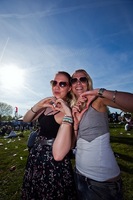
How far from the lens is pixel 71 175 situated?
7.18ft

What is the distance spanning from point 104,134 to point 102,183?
60 cm

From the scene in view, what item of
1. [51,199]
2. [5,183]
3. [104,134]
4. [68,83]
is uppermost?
[68,83]

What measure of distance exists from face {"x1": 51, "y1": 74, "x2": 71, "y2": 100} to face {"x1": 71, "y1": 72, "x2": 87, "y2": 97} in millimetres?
145

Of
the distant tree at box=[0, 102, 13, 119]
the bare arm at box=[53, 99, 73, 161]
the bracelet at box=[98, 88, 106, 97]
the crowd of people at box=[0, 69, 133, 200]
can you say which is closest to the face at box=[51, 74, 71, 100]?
the crowd of people at box=[0, 69, 133, 200]

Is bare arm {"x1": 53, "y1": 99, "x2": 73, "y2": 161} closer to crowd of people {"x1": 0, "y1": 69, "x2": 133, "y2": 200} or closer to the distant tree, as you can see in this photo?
crowd of people {"x1": 0, "y1": 69, "x2": 133, "y2": 200}

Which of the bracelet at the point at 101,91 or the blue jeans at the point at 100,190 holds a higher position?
the bracelet at the point at 101,91

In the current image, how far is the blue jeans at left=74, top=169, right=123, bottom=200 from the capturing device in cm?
180

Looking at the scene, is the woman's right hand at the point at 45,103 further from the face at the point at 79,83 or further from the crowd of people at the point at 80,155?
the face at the point at 79,83

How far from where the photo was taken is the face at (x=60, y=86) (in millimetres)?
2691

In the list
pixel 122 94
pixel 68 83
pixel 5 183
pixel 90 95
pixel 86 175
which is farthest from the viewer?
pixel 5 183

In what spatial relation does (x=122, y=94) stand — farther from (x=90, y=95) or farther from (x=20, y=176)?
(x=20, y=176)

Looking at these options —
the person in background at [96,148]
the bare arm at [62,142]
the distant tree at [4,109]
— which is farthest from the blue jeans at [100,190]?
the distant tree at [4,109]

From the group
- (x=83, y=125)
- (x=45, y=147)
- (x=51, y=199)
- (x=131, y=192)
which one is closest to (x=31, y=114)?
(x=45, y=147)

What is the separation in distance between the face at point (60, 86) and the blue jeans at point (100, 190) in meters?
1.41
